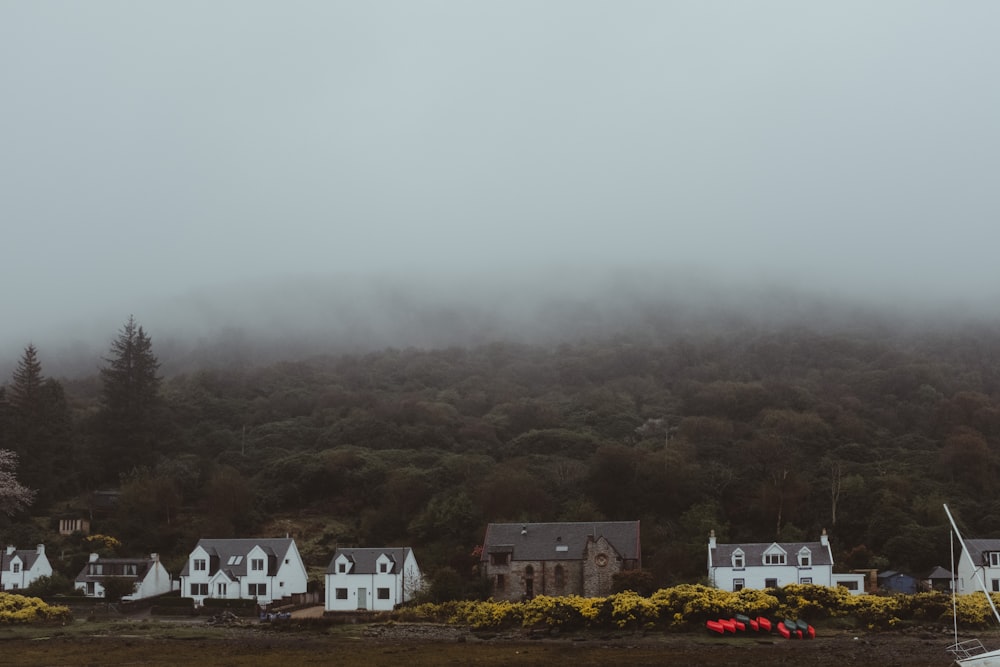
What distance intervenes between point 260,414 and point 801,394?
197ft

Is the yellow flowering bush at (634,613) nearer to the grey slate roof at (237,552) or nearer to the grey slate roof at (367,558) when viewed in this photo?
the grey slate roof at (367,558)

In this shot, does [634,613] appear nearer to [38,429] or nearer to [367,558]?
[367,558]

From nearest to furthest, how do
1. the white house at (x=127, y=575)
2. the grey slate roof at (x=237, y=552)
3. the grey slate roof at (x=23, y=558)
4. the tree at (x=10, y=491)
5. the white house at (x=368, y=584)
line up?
1. the white house at (x=368, y=584)
2. the grey slate roof at (x=237, y=552)
3. the white house at (x=127, y=575)
4. the grey slate roof at (x=23, y=558)
5. the tree at (x=10, y=491)

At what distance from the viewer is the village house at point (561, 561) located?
201ft

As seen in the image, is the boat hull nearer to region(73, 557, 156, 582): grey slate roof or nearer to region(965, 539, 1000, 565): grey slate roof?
region(965, 539, 1000, 565): grey slate roof

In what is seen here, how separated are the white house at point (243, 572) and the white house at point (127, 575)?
252 cm

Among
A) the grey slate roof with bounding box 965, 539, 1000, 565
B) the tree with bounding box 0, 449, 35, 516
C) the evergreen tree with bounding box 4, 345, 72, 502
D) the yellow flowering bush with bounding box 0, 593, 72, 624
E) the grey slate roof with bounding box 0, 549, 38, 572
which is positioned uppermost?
the evergreen tree with bounding box 4, 345, 72, 502

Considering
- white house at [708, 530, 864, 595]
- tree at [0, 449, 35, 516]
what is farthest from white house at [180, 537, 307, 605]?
white house at [708, 530, 864, 595]

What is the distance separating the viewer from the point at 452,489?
82.9 meters

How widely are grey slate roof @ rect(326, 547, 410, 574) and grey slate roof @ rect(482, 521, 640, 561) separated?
5.59 metres

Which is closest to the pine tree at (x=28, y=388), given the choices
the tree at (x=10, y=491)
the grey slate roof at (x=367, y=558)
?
the tree at (x=10, y=491)

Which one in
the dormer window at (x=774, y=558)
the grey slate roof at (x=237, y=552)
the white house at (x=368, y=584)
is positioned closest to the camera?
the dormer window at (x=774, y=558)

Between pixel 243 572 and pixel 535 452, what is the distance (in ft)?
120

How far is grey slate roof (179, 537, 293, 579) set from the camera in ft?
222
